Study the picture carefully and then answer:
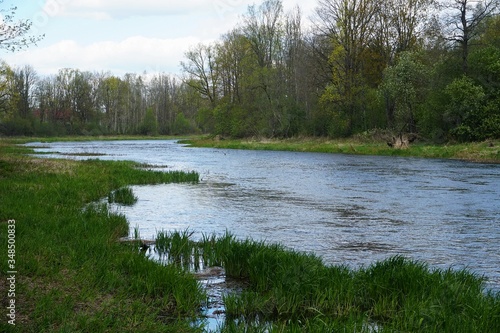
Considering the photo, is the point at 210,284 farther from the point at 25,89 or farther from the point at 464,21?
the point at 25,89

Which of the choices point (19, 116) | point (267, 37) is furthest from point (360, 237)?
point (19, 116)

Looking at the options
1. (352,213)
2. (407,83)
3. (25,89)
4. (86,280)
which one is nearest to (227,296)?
(86,280)

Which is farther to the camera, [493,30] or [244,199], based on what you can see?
[493,30]

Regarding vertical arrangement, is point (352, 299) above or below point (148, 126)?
below

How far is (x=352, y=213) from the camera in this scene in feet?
46.8

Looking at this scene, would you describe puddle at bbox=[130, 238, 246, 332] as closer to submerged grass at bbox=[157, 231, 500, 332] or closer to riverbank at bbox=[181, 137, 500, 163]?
submerged grass at bbox=[157, 231, 500, 332]

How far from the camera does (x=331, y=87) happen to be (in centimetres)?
5028

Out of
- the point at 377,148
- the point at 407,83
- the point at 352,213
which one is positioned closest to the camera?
the point at 352,213

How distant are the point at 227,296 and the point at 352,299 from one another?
5.25 feet

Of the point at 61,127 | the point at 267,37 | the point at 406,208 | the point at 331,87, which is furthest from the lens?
the point at 61,127

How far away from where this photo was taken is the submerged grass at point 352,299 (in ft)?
17.9

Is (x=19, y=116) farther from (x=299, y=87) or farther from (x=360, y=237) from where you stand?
(x=360, y=237)

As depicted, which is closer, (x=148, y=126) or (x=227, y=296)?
(x=227, y=296)

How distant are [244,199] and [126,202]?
12.7ft
